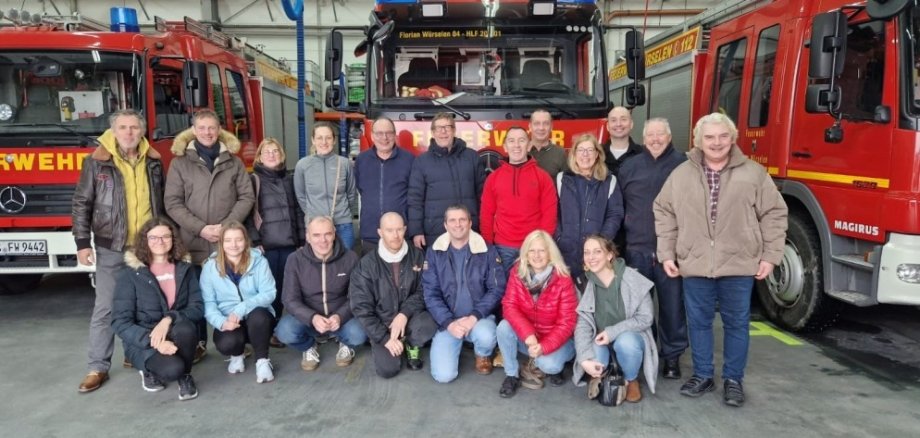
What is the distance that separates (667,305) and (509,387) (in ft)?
3.47

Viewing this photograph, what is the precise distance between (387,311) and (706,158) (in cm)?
210

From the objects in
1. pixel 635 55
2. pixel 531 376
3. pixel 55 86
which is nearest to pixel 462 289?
pixel 531 376

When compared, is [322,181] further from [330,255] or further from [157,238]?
[157,238]

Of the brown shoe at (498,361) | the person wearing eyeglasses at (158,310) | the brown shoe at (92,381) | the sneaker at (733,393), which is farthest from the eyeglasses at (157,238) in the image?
the sneaker at (733,393)

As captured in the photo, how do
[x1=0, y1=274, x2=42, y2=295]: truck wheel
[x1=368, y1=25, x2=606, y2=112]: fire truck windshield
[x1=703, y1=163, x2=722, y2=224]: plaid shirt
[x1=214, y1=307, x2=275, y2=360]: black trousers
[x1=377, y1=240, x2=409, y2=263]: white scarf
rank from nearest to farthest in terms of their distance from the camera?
[x1=703, y1=163, x2=722, y2=224]: plaid shirt
[x1=214, y1=307, x2=275, y2=360]: black trousers
[x1=377, y1=240, x2=409, y2=263]: white scarf
[x1=368, y1=25, x2=606, y2=112]: fire truck windshield
[x1=0, y1=274, x2=42, y2=295]: truck wheel

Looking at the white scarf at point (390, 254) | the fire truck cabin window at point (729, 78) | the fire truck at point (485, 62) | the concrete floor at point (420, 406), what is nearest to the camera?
the concrete floor at point (420, 406)

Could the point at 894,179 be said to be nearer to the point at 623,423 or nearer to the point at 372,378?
the point at 623,423

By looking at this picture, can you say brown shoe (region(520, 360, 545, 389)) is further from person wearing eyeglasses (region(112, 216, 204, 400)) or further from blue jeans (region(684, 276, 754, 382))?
person wearing eyeglasses (region(112, 216, 204, 400))

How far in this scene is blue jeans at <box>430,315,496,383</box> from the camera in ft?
12.9

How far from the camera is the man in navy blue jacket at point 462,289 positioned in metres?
3.97

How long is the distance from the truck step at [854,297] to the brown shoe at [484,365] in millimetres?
2315

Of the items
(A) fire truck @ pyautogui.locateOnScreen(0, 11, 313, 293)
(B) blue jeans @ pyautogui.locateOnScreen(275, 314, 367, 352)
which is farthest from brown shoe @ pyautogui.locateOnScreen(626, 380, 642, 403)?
(A) fire truck @ pyautogui.locateOnScreen(0, 11, 313, 293)

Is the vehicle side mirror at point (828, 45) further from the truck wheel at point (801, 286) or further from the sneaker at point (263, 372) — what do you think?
the sneaker at point (263, 372)

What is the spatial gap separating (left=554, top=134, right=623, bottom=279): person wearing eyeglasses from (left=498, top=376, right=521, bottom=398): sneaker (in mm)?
765
